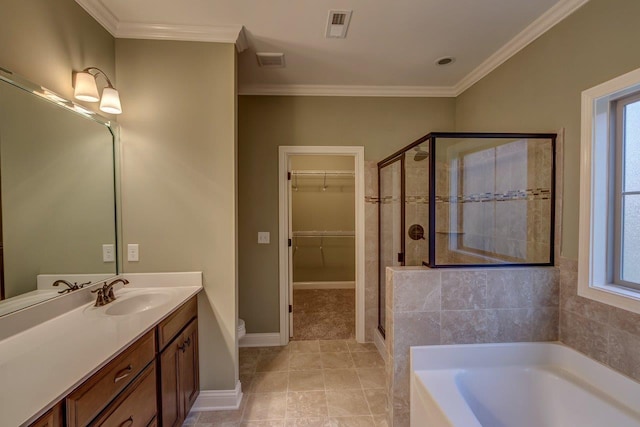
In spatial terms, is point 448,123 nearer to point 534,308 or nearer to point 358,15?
point 358,15

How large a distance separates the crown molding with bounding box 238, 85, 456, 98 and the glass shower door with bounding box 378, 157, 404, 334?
32.4 inches

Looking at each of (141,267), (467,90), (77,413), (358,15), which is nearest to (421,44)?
(358,15)

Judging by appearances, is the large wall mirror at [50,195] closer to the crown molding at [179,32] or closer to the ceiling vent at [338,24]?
the crown molding at [179,32]

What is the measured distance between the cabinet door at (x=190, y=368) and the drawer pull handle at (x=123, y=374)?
0.52 metres

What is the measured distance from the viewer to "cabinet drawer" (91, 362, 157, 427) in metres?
1.04

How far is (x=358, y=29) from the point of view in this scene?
1.90 meters

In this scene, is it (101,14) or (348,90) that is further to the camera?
(348,90)

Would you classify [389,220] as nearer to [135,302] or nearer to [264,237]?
[264,237]

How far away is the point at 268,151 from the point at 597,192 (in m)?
2.53

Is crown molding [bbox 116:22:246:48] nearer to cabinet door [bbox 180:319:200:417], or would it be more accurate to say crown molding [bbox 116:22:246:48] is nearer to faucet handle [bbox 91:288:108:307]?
faucet handle [bbox 91:288:108:307]

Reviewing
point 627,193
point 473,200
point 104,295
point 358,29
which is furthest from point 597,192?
point 104,295

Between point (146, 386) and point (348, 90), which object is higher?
point (348, 90)

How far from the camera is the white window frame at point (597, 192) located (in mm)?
1463

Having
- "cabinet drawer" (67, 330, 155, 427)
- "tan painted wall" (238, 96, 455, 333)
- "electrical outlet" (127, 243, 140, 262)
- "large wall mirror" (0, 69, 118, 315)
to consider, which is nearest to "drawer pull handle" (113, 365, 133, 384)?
"cabinet drawer" (67, 330, 155, 427)
